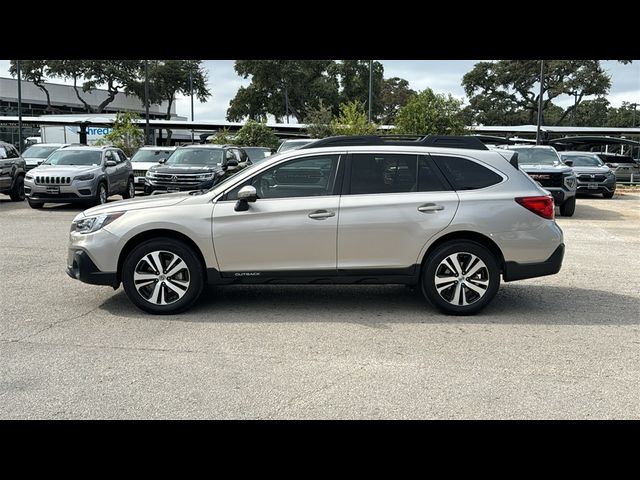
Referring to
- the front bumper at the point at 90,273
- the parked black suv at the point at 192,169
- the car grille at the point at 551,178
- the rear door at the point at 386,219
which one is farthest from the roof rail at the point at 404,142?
the parked black suv at the point at 192,169

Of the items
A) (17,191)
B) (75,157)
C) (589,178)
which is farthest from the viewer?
(589,178)

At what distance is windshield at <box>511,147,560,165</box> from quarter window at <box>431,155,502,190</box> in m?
10.9

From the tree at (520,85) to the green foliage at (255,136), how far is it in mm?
28323

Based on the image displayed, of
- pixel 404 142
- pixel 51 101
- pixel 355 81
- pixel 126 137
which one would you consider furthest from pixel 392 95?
pixel 404 142

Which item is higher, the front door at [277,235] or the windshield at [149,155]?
the windshield at [149,155]

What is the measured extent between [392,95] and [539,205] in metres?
68.8

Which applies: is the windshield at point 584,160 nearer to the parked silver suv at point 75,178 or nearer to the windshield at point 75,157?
the parked silver suv at point 75,178

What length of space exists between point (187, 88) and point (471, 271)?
195 feet

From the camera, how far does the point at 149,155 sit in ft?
74.7

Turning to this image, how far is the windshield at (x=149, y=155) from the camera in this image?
22480mm

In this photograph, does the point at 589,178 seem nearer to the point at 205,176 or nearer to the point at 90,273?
the point at 205,176

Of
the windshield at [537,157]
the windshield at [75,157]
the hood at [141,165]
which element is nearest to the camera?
the windshield at [537,157]

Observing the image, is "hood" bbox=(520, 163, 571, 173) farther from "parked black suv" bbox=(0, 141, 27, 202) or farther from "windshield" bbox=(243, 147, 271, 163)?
"parked black suv" bbox=(0, 141, 27, 202)

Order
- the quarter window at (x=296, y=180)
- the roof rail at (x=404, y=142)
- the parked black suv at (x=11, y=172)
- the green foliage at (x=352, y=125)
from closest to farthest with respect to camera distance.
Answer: the quarter window at (x=296, y=180) < the roof rail at (x=404, y=142) < the parked black suv at (x=11, y=172) < the green foliage at (x=352, y=125)
